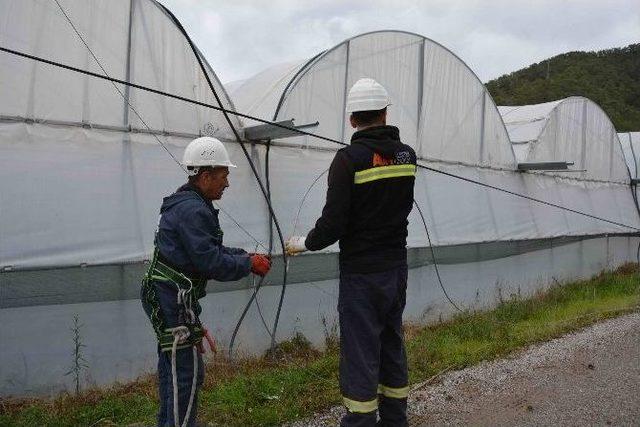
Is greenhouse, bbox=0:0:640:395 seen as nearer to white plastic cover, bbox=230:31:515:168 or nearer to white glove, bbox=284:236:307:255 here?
white plastic cover, bbox=230:31:515:168

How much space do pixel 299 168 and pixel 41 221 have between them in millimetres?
3067

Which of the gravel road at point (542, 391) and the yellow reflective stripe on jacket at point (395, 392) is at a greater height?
the yellow reflective stripe on jacket at point (395, 392)

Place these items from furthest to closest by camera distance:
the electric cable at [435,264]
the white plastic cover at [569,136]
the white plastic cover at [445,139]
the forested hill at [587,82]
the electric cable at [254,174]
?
the forested hill at [587,82], the white plastic cover at [569,136], the electric cable at [435,264], the white plastic cover at [445,139], the electric cable at [254,174]

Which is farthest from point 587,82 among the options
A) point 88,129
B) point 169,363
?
point 169,363

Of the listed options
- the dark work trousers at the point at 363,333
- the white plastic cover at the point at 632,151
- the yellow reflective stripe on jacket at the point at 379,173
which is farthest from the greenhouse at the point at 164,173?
the white plastic cover at the point at 632,151

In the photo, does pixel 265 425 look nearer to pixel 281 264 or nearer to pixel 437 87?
pixel 281 264

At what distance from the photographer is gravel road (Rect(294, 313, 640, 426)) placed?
4.54 metres

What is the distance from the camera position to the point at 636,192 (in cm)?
1577

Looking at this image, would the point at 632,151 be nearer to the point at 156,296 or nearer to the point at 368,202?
the point at 368,202

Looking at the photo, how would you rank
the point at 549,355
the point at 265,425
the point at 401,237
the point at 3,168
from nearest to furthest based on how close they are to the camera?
1. the point at 401,237
2. the point at 265,425
3. the point at 3,168
4. the point at 549,355

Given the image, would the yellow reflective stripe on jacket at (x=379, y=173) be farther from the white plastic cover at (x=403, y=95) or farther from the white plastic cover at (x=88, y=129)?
the white plastic cover at (x=403, y=95)

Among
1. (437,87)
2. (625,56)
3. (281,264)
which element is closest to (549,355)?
(281,264)

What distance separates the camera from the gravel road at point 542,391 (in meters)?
4.54

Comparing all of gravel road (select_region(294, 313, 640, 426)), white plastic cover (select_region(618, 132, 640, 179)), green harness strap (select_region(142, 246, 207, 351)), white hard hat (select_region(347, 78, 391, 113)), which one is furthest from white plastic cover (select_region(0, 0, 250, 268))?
white plastic cover (select_region(618, 132, 640, 179))
